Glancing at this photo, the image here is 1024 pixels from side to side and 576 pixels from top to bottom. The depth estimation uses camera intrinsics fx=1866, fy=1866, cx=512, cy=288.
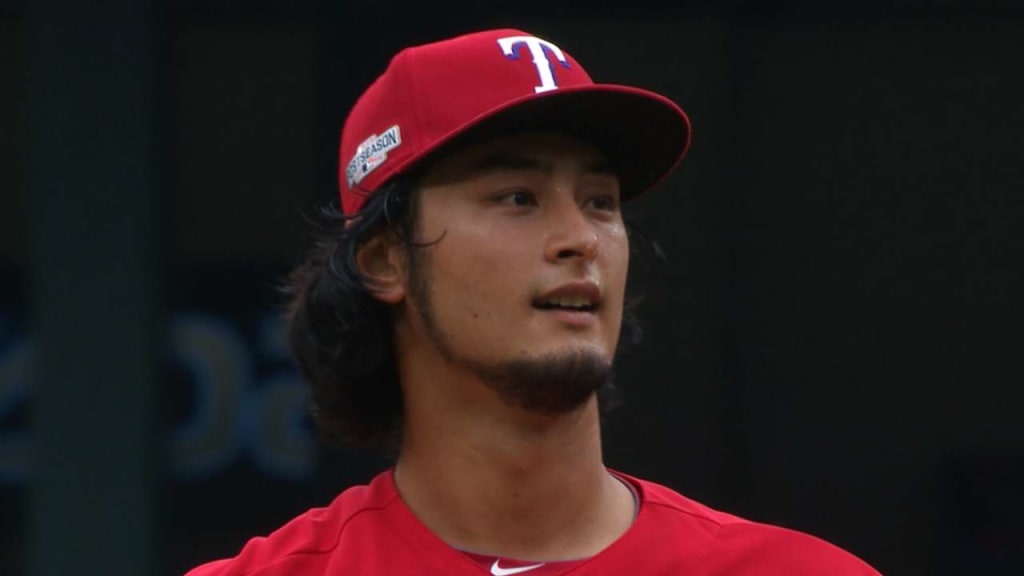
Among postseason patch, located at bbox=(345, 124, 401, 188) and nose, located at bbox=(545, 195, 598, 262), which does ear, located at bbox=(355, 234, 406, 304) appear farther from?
nose, located at bbox=(545, 195, 598, 262)

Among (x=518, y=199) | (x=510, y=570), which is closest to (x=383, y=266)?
(x=518, y=199)

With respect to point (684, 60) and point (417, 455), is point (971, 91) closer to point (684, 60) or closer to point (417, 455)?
point (684, 60)

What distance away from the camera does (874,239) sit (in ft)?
11.3

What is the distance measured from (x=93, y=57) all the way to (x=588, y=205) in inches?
63.4

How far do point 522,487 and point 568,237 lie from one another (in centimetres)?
29

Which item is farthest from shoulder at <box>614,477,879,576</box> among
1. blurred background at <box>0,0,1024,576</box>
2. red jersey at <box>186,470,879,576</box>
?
blurred background at <box>0,0,1024,576</box>

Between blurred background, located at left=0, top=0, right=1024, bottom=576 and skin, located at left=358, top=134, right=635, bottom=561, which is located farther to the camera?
blurred background, located at left=0, top=0, right=1024, bottom=576

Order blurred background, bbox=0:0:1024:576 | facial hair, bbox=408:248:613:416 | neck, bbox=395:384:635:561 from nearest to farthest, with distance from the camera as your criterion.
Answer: facial hair, bbox=408:248:613:416, neck, bbox=395:384:635:561, blurred background, bbox=0:0:1024:576

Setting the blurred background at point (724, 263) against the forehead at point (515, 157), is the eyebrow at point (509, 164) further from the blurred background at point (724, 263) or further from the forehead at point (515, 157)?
the blurred background at point (724, 263)

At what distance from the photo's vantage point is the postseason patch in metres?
2.08

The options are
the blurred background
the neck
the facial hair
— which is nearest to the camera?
the facial hair

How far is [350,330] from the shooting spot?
222cm

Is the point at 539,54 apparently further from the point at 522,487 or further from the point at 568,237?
the point at 522,487

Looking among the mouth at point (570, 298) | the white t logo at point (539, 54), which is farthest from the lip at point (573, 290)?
the white t logo at point (539, 54)
